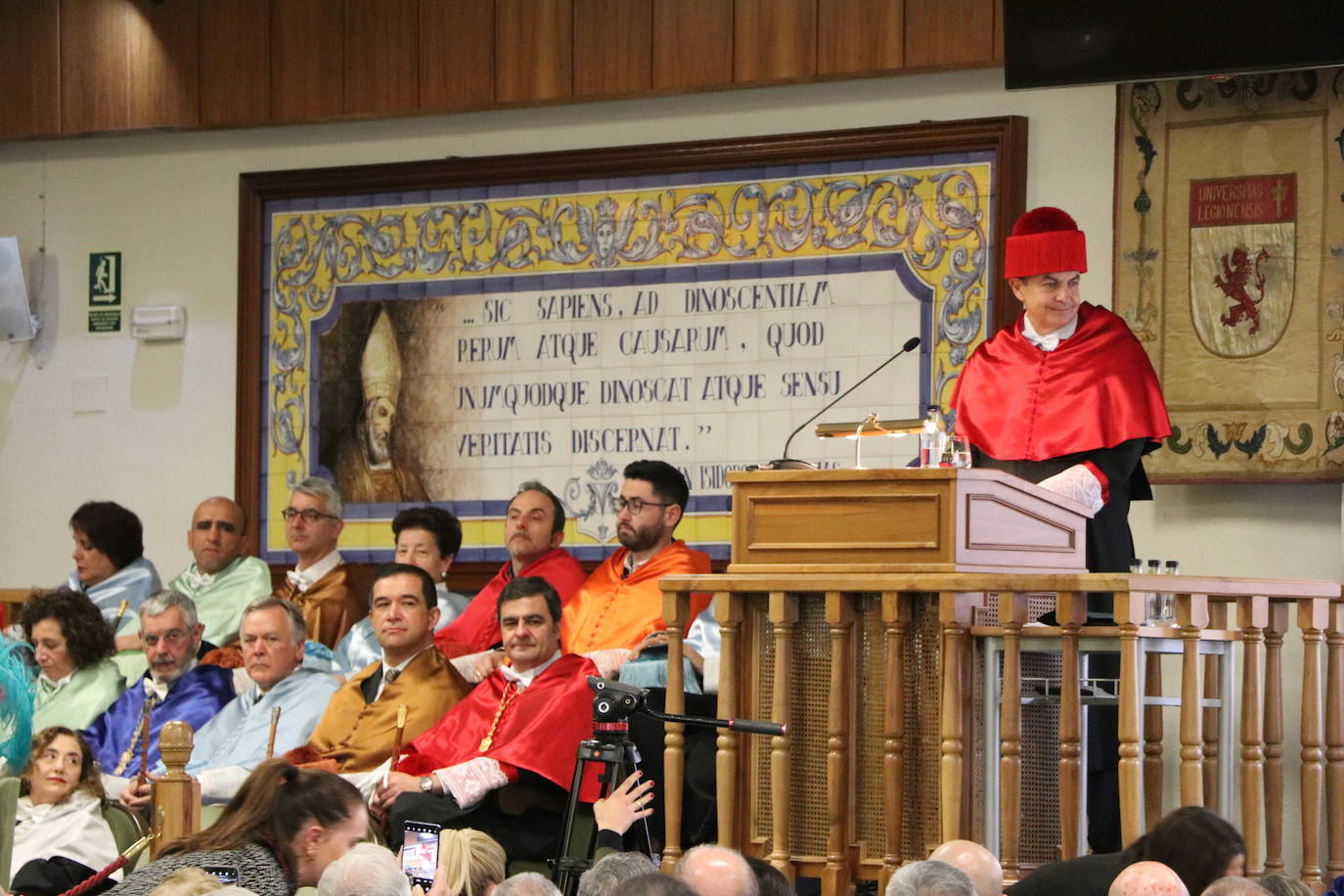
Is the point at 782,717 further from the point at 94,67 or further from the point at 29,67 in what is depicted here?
the point at 29,67

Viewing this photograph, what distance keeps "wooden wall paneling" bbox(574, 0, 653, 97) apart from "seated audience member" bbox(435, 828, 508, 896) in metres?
3.85

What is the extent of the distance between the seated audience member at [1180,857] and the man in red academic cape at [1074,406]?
4.42 feet

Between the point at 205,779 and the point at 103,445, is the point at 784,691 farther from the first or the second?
the point at 103,445

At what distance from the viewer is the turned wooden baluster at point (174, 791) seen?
5.08m

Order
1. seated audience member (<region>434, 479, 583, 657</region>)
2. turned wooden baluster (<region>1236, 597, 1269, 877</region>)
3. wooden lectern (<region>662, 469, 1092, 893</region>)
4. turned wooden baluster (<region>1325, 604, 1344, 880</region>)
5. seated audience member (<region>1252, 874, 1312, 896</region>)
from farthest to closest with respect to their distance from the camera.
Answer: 1. seated audience member (<region>434, 479, 583, 657</region>)
2. turned wooden baluster (<region>1325, 604, 1344, 880</region>)
3. turned wooden baluster (<region>1236, 597, 1269, 877</region>)
4. wooden lectern (<region>662, 469, 1092, 893</region>)
5. seated audience member (<region>1252, 874, 1312, 896</region>)

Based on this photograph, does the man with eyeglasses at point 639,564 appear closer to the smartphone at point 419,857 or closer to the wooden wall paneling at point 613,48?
the wooden wall paneling at point 613,48

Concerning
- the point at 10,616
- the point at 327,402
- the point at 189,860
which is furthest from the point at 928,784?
the point at 10,616


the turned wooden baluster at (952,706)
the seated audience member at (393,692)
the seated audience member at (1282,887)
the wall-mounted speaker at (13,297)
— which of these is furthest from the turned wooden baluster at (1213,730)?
the wall-mounted speaker at (13,297)

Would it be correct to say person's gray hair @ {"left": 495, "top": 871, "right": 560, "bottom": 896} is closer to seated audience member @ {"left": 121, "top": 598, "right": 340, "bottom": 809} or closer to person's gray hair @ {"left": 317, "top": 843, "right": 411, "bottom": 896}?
person's gray hair @ {"left": 317, "top": 843, "right": 411, "bottom": 896}

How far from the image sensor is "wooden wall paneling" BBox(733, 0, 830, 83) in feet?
24.9

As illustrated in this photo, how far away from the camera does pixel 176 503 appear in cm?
871

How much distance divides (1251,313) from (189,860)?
4.22 meters

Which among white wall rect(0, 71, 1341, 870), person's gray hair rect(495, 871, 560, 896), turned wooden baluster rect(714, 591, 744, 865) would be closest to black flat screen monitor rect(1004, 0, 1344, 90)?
white wall rect(0, 71, 1341, 870)

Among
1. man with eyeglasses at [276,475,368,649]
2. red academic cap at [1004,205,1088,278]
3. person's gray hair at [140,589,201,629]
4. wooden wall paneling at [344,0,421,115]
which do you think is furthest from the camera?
wooden wall paneling at [344,0,421,115]
